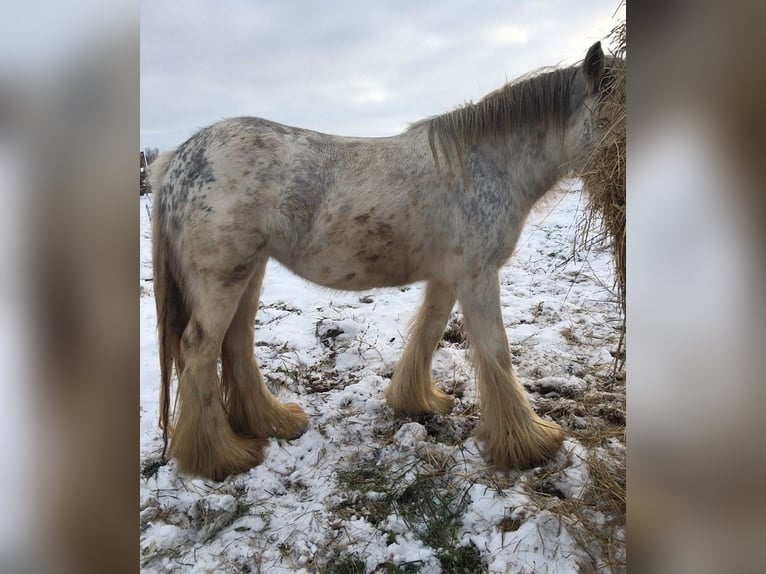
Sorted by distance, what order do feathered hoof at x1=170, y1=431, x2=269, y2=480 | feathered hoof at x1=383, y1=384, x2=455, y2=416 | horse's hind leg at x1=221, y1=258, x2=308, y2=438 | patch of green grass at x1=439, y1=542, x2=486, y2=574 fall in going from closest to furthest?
patch of green grass at x1=439, y1=542, x2=486, y2=574, feathered hoof at x1=170, y1=431, x2=269, y2=480, horse's hind leg at x1=221, y1=258, x2=308, y2=438, feathered hoof at x1=383, y1=384, x2=455, y2=416

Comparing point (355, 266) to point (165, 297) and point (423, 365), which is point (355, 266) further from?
point (165, 297)

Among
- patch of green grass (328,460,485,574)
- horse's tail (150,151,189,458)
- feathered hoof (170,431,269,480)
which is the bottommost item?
patch of green grass (328,460,485,574)

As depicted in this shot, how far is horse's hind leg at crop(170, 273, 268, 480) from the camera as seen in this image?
5.21 ft

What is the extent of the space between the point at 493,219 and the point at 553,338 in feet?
2.82

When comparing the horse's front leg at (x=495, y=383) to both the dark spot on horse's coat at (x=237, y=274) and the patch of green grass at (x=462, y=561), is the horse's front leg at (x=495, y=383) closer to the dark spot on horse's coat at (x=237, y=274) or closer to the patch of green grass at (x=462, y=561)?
the patch of green grass at (x=462, y=561)

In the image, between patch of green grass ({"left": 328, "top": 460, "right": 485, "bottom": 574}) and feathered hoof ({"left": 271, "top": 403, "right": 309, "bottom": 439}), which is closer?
patch of green grass ({"left": 328, "top": 460, "right": 485, "bottom": 574})

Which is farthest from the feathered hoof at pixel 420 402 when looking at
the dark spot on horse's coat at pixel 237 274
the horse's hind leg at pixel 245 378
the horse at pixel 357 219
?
the dark spot on horse's coat at pixel 237 274

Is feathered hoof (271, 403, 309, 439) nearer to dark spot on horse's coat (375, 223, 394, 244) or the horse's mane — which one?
dark spot on horse's coat (375, 223, 394, 244)

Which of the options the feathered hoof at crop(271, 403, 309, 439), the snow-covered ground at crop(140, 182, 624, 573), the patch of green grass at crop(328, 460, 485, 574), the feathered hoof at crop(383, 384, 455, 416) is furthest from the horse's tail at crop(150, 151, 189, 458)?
the feathered hoof at crop(383, 384, 455, 416)

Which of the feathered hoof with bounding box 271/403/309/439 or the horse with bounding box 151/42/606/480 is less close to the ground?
the horse with bounding box 151/42/606/480

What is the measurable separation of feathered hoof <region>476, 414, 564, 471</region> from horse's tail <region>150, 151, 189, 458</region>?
1207 mm

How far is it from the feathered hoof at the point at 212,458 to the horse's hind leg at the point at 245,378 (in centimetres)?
15

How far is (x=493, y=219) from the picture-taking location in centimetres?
164
